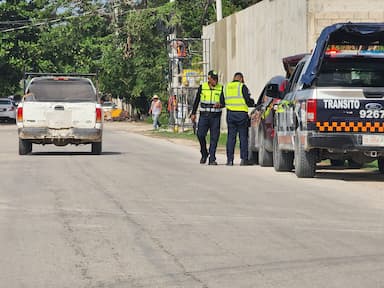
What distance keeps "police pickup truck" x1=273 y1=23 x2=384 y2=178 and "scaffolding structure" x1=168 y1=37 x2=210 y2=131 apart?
1114 inches

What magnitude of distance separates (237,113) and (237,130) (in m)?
0.38

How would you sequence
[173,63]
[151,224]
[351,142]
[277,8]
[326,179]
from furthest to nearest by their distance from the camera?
1. [173,63]
2. [277,8]
3. [326,179]
4. [351,142]
5. [151,224]

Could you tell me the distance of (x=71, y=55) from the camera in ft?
246

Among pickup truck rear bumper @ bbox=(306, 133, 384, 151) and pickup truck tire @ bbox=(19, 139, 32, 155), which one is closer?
pickup truck rear bumper @ bbox=(306, 133, 384, 151)

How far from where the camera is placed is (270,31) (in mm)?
35719

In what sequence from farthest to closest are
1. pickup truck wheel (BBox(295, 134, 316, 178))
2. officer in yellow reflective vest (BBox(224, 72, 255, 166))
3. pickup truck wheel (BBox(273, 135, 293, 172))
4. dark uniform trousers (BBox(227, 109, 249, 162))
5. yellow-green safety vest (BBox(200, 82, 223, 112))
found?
1. yellow-green safety vest (BBox(200, 82, 223, 112))
2. dark uniform trousers (BBox(227, 109, 249, 162))
3. officer in yellow reflective vest (BBox(224, 72, 255, 166))
4. pickup truck wheel (BBox(273, 135, 293, 172))
5. pickup truck wheel (BBox(295, 134, 316, 178))

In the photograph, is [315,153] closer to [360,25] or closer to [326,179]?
[326,179]

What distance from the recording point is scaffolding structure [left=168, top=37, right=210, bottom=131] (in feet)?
155

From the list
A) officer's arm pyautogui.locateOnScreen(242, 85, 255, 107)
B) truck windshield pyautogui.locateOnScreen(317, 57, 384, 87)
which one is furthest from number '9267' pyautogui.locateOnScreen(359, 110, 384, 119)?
officer's arm pyautogui.locateOnScreen(242, 85, 255, 107)

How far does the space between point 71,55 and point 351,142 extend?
59.5m

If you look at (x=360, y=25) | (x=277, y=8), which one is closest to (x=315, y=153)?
(x=360, y=25)

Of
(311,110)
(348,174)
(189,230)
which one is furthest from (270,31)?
(189,230)

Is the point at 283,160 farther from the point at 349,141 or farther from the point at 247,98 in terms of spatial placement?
the point at 349,141

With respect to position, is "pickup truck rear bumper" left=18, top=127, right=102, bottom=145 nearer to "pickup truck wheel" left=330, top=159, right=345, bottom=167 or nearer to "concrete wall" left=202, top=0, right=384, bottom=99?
"pickup truck wheel" left=330, top=159, right=345, bottom=167
